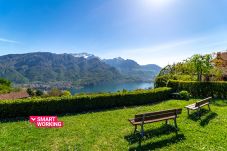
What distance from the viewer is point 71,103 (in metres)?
14.5

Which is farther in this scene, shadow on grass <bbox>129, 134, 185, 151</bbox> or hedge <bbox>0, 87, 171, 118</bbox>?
hedge <bbox>0, 87, 171, 118</bbox>

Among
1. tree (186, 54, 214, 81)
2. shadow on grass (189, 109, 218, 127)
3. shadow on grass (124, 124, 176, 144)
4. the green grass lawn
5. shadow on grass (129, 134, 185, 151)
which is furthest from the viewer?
tree (186, 54, 214, 81)

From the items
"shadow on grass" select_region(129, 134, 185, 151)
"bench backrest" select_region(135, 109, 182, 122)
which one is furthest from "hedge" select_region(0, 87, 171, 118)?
"shadow on grass" select_region(129, 134, 185, 151)

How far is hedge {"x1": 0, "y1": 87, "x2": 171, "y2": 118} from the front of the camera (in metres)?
13.2

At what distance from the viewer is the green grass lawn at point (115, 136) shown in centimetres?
740

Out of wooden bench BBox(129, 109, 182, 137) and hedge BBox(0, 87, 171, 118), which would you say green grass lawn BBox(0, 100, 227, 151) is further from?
hedge BBox(0, 87, 171, 118)

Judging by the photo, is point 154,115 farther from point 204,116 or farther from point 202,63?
point 202,63

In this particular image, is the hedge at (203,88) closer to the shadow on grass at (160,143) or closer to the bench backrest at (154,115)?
the bench backrest at (154,115)

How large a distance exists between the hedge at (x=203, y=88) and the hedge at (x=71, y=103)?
4096mm

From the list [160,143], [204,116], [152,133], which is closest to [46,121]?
[152,133]

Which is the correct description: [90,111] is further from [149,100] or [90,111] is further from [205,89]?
[205,89]

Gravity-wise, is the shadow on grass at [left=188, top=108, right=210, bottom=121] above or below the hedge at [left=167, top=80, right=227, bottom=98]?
below

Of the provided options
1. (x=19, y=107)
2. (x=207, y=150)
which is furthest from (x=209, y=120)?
(x=19, y=107)

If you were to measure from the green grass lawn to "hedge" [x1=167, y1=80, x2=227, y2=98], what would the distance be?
8.89m
